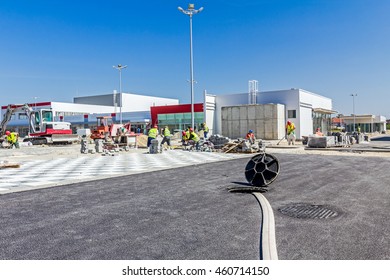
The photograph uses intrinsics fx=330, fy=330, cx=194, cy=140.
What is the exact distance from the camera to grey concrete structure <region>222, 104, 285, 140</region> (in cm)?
3456

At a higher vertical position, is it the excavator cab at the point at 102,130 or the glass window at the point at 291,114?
the glass window at the point at 291,114

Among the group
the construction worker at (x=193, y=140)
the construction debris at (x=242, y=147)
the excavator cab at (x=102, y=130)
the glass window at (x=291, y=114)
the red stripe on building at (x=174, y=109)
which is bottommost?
the construction debris at (x=242, y=147)

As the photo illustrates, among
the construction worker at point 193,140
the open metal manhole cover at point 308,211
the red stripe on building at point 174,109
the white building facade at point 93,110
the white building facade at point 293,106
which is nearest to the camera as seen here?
the open metal manhole cover at point 308,211

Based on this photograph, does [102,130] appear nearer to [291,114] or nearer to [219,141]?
[219,141]

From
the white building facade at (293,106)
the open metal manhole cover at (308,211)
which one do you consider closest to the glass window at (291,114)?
the white building facade at (293,106)

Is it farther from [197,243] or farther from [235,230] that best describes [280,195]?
[197,243]

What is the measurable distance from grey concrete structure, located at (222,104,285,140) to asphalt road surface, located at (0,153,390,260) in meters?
26.7

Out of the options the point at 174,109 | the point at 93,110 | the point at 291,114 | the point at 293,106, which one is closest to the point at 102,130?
the point at 174,109

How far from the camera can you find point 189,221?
15.8 feet

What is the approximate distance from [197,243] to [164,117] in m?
45.6

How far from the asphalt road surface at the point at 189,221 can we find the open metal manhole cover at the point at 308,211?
16 millimetres

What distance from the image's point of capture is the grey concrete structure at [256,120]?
3456cm

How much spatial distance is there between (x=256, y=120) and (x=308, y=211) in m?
31.1

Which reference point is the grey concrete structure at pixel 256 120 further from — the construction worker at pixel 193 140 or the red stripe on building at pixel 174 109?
the construction worker at pixel 193 140
